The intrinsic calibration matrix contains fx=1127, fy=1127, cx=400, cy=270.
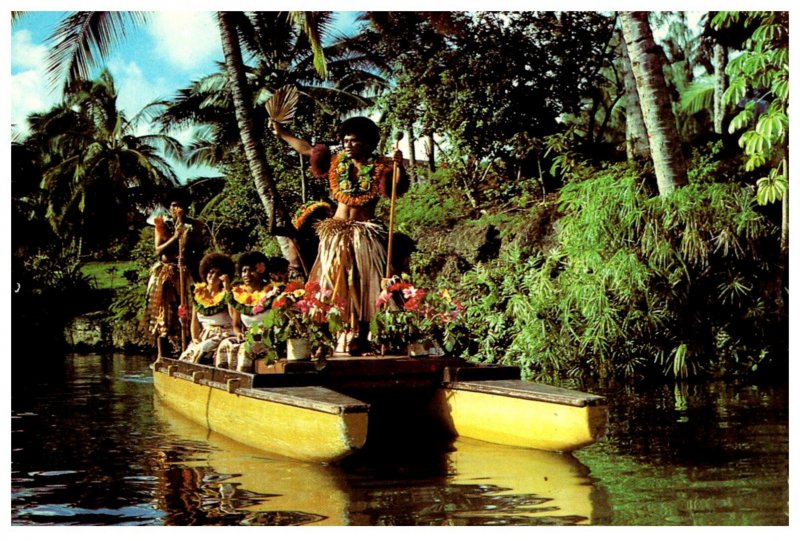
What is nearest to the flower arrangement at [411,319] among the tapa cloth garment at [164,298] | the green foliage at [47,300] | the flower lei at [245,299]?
the flower lei at [245,299]

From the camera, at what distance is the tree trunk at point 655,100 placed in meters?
8.84

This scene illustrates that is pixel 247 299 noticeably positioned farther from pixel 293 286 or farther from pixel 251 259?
pixel 293 286

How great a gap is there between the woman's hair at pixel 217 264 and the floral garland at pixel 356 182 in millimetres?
1001

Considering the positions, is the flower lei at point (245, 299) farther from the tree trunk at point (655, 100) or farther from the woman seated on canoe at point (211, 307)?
the tree trunk at point (655, 100)

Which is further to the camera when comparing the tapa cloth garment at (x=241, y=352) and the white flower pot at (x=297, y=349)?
the tapa cloth garment at (x=241, y=352)

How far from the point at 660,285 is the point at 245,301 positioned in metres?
3.95

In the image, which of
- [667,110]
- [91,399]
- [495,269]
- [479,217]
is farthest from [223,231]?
[667,110]

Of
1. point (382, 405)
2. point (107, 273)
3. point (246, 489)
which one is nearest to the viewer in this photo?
point (246, 489)

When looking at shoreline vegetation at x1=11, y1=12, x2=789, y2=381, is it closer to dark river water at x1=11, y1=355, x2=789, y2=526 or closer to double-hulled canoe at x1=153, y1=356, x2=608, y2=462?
double-hulled canoe at x1=153, y1=356, x2=608, y2=462

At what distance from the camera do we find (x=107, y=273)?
1797 centimetres

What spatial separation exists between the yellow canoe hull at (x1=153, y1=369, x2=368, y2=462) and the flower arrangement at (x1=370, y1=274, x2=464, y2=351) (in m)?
0.89

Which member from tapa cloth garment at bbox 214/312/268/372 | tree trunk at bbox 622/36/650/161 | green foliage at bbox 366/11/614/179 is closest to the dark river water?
tapa cloth garment at bbox 214/312/268/372

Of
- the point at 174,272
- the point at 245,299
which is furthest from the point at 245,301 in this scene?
the point at 174,272

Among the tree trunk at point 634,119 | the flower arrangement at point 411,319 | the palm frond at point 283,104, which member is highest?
the tree trunk at point 634,119
